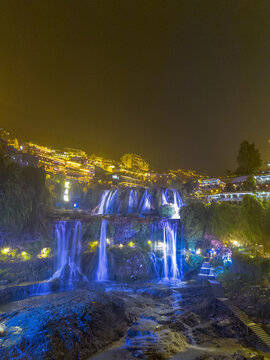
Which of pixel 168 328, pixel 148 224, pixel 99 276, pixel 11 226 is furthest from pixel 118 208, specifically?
pixel 168 328

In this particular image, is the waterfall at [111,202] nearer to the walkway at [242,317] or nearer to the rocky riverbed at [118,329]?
the rocky riverbed at [118,329]

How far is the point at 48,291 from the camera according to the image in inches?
854

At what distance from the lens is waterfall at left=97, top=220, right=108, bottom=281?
2701cm

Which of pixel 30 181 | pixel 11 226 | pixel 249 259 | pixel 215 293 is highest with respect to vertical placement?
pixel 30 181

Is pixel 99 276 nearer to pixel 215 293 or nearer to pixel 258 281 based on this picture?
pixel 215 293

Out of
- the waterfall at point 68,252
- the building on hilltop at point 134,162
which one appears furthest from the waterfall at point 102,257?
the building on hilltop at point 134,162

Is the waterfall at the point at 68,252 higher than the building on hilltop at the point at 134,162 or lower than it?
lower

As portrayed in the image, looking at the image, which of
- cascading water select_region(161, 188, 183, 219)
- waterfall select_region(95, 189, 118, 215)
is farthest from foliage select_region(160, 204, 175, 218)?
waterfall select_region(95, 189, 118, 215)

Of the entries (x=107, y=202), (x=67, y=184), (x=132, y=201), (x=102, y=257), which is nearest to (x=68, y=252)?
(x=102, y=257)

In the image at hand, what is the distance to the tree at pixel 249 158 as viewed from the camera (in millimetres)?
58250

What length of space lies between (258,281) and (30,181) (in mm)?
26748

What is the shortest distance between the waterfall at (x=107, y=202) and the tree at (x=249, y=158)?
36875mm

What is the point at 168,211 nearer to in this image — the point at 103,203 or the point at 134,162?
the point at 103,203

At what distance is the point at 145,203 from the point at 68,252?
22839mm
